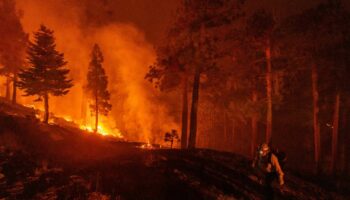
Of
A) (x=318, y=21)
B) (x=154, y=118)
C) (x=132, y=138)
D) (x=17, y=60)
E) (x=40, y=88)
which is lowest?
(x=132, y=138)

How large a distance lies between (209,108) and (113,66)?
45.0 m

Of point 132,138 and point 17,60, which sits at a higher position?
point 17,60

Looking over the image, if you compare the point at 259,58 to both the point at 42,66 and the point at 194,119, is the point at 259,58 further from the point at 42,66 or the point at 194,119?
the point at 42,66

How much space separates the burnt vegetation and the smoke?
22806mm

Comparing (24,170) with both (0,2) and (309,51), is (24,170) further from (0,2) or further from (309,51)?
(0,2)

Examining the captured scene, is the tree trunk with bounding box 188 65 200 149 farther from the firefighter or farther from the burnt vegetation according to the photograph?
the firefighter

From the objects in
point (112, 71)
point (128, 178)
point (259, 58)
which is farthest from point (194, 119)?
point (112, 71)

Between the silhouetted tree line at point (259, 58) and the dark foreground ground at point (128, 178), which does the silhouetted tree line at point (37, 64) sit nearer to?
the silhouetted tree line at point (259, 58)

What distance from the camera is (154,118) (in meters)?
69.7

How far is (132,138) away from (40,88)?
141 ft

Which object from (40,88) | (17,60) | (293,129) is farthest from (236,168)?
(17,60)

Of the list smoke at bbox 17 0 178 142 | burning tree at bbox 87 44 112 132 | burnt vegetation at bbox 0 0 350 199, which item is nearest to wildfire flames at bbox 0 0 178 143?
smoke at bbox 17 0 178 142

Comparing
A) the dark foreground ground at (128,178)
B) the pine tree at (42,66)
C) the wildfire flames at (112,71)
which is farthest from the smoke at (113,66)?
the dark foreground ground at (128,178)

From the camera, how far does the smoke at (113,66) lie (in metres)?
70.6
